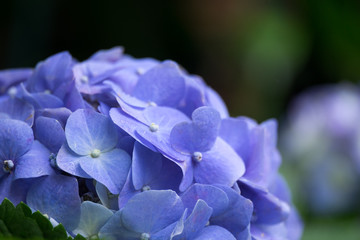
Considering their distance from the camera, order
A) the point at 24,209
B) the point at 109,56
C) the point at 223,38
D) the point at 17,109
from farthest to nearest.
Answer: the point at 223,38 < the point at 109,56 < the point at 17,109 < the point at 24,209

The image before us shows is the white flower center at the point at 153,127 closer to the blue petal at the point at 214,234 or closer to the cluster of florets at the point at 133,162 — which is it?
the cluster of florets at the point at 133,162

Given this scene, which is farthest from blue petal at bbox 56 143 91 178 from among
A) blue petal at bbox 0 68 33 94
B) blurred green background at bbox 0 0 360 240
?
blurred green background at bbox 0 0 360 240

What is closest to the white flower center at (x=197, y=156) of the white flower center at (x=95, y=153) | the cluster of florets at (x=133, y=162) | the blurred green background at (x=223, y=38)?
the cluster of florets at (x=133, y=162)

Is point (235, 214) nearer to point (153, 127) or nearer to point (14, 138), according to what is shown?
point (153, 127)

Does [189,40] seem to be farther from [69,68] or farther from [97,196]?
[97,196]

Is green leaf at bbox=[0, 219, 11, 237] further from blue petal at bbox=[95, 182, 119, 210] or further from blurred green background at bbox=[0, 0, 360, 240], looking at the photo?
blurred green background at bbox=[0, 0, 360, 240]

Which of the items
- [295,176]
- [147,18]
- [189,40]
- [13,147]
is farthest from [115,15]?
[13,147]

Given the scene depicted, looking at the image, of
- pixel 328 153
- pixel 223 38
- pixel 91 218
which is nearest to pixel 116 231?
pixel 91 218
